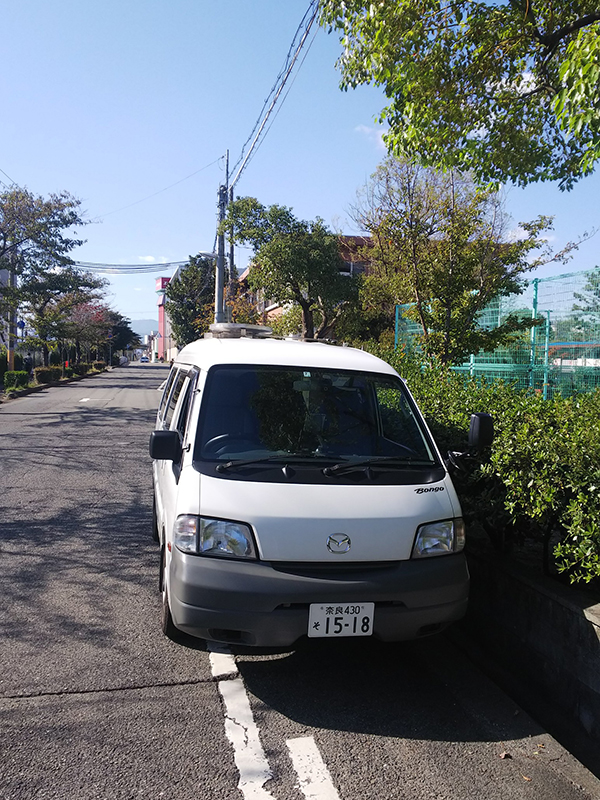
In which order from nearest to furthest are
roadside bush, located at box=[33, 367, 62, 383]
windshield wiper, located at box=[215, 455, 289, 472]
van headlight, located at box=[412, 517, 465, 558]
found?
1. van headlight, located at box=[412, 517, 465, 558]
2. windshield wiper, located at box=[215, 455, 289, 472]
3. roadside bush, located at box=[33, 367, 62, 383]

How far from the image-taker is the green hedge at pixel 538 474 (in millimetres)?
3385

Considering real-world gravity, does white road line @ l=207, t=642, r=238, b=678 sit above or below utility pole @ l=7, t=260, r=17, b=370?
below

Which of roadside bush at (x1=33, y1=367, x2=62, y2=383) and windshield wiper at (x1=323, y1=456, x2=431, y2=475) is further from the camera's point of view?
roadside bush at (x1=33, y1=367, x2=62, y2=383)

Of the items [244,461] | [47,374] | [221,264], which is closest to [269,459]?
[244,461]

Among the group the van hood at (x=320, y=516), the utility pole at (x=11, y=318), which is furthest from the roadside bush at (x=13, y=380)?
the van hood at (x=320, y=516)

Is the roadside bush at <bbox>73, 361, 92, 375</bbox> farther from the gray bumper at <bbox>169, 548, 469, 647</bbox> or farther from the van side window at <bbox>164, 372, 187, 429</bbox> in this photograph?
the gray bumper at <bbox>169, 548, 469, 647</bbox>

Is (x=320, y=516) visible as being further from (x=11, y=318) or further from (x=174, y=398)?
(x=11, y=318)

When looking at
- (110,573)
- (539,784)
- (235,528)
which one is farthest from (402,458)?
(110,573)

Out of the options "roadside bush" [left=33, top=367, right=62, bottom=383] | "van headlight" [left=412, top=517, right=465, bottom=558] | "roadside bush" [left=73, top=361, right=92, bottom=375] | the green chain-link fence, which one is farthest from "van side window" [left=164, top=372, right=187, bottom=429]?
"roadside bush" [left=73, top=361, right=92, bottom=375]

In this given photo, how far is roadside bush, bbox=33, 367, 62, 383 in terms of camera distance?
34719 mm

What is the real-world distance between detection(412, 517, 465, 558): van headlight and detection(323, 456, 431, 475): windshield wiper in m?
0.45

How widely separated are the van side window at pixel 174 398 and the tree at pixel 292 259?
38.3ft

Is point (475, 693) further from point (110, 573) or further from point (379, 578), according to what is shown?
point (110, 573)

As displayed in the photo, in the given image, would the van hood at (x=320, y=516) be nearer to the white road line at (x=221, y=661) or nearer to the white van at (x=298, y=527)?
the white van at (x=298, y=527)
